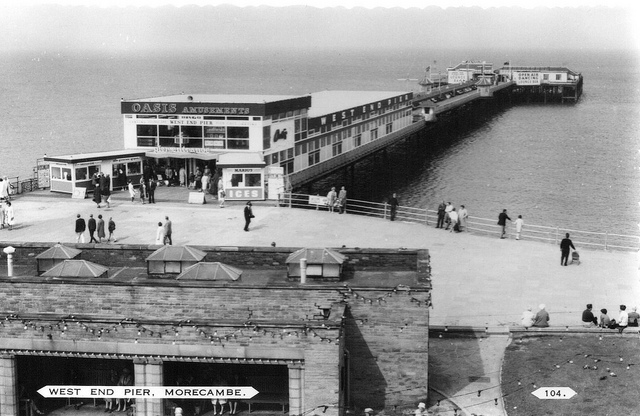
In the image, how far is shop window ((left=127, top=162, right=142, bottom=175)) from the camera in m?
53.6

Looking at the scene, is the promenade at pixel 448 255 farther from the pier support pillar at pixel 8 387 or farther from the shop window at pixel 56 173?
the pier support pillar at pixel 8 387

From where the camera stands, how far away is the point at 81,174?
4994 centimetres

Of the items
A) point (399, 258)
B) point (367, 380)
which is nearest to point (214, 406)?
point (367, 380)

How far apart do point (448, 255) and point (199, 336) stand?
57.7ft

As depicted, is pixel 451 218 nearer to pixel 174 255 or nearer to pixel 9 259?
pixel 174 255

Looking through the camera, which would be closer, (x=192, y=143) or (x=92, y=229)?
(x=92, y=229)

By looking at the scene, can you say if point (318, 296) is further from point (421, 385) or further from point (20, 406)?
point (20, 406)

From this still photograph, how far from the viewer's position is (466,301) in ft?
103

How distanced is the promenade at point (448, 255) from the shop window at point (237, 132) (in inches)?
268

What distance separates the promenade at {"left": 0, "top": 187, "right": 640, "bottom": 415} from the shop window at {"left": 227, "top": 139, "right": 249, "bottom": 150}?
6460mm

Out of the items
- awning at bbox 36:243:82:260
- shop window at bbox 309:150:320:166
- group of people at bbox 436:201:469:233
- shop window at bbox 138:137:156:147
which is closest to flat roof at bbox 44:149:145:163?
shop window at bbox 138:137:156:147

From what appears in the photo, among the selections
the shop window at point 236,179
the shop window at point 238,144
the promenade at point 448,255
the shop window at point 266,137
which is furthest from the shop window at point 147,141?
the shop window at point 236,179

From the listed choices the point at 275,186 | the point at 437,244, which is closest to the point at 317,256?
the point at 437,244

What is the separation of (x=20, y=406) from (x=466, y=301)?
1463 centimetres
